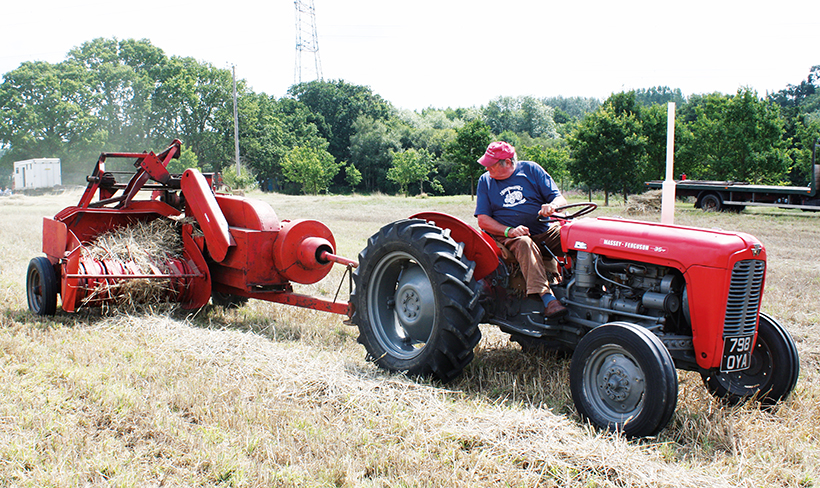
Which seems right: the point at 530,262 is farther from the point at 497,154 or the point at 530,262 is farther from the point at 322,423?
the point at 322,423

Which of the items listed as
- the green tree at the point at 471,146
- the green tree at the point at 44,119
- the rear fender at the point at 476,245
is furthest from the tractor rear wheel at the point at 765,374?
the green tree at the point at 44,119

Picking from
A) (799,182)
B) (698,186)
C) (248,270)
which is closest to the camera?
(248,270)

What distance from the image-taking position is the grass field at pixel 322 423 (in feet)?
9.75

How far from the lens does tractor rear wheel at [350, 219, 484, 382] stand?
420cm

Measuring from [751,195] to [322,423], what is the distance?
72.0ft

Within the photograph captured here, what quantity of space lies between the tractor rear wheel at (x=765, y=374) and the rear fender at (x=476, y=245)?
63.5 inches

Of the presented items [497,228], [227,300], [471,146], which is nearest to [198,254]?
[227,300]

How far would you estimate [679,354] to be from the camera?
3.69m

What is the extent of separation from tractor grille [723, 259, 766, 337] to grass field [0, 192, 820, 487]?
563mm

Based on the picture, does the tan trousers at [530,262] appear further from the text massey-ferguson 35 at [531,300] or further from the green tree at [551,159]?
the green tree at [551,159]

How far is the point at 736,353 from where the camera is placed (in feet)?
11.9

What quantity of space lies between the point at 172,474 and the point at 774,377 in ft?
11.9

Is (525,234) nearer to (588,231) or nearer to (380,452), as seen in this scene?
(588,231)

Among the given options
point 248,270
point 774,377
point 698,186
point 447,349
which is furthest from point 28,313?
point 698,186
